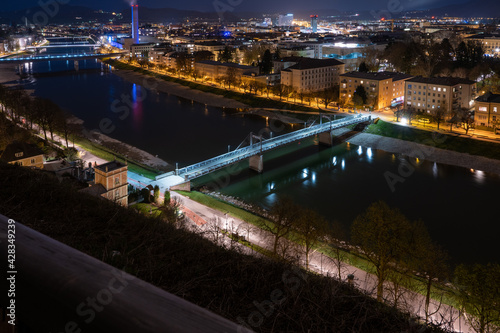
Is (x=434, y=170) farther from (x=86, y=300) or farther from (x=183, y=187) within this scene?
(x=86, y=300)

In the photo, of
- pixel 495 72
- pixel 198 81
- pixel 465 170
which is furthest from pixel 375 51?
pixel 465 170

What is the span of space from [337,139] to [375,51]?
8695mm

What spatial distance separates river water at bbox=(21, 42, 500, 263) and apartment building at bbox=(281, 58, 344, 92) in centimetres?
242

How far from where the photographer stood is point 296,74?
1215cm

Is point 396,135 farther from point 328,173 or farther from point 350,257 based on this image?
point 350,257

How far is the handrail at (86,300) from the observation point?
0.30 metres

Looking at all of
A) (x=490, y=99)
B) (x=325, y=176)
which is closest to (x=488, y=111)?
(x=490, y=99)

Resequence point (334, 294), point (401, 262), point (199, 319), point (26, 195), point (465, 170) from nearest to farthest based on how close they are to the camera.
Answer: point (199, 319)
point (334, 294)
point (26, 195)
point (401, 262)
point (465, 170)

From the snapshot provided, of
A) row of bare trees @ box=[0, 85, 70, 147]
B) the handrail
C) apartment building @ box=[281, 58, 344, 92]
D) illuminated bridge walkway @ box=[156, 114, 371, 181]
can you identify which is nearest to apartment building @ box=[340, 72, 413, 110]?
apartment building @ box=[281, 58, 344, 92]

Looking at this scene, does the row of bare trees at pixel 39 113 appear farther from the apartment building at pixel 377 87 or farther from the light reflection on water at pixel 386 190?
the apartment building at pixel 377 87

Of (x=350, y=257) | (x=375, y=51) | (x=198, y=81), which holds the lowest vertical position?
(x=350, y=257)

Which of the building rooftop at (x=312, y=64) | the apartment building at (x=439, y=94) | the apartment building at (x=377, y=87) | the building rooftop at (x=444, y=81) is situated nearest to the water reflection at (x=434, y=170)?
the apartment building at (x=439, y=94)

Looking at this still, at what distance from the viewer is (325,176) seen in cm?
646

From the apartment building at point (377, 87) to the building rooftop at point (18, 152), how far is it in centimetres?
778
